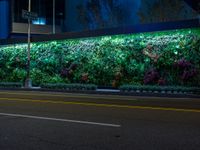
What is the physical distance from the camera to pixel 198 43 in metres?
26.6

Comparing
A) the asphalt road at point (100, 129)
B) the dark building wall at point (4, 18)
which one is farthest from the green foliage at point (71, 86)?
the dark building wall at point (4, 18)

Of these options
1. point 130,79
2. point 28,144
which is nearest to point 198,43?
point 130,79

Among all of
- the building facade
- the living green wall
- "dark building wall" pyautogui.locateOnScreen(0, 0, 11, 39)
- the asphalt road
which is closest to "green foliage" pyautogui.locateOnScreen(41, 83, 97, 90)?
the living green wall

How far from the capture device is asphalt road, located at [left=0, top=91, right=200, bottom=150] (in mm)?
8304

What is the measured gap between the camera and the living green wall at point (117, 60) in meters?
27.2

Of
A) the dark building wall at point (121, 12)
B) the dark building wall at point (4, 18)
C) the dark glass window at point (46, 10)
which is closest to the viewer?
the dark building wall at point (121, 12)

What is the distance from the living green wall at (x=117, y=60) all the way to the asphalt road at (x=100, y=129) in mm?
13725

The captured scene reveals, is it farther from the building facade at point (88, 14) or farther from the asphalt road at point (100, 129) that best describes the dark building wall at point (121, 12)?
the asphalt road at point (100, 129)

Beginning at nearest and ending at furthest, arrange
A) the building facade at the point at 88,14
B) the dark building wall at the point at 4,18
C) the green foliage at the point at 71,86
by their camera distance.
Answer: the green foliage at the point at 71,86, the building facade at the point at 88,14, the dark building wall at the point at 4,18

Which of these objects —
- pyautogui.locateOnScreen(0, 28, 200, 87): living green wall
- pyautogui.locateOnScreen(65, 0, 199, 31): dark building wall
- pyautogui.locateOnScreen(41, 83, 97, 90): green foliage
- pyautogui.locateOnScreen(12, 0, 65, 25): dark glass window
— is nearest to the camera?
pyautogui.locateOnScreen(0, 28, 200, 87): living green wall

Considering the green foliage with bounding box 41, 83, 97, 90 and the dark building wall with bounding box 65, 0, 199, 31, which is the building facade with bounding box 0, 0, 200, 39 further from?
the green foliage with bounding box 41, 83, 97, 90

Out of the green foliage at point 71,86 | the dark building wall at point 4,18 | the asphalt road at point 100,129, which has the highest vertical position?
the dark building wall at point 4,18

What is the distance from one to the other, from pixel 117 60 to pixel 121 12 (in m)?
37.0

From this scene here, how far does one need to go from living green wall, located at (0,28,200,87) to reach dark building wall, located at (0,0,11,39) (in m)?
25.5
